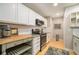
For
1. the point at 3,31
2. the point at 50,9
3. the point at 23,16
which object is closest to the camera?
the point at 50,9

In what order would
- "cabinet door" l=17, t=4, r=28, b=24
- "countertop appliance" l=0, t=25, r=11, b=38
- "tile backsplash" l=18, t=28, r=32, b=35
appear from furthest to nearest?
"tile backsplash" l=18, t=28, r=32, b=35, "cabinet door" l=17, t=4, r=28, b=24, "countertop appliance" l=0, t=25, r=11, b=38

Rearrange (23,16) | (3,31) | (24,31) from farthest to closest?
(24,31) < (23,16) < (3,31)

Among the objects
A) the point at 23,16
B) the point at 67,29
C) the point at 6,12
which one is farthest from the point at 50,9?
the point at 23,16

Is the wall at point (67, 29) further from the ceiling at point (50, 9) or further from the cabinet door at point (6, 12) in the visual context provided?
the cabinet door at point (6, 12)

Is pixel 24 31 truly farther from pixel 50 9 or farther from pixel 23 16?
pixel 50 9

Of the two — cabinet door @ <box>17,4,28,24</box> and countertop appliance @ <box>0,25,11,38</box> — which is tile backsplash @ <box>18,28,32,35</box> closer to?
cabinet door @ <box>17,4,28,24</box>

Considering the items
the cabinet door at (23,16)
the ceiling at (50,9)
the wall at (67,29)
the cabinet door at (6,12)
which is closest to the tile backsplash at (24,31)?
the cabinet door at (23,16)

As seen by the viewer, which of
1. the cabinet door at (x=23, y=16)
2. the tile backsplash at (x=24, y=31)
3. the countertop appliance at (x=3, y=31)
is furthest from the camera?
the tile backsplash at (x=24, y=31)

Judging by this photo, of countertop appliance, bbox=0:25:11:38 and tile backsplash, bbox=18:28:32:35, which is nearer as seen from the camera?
countertop appliance, bbox=0:25:11:38

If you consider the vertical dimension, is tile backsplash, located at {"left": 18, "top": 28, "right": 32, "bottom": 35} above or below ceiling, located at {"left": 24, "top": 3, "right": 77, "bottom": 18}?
below

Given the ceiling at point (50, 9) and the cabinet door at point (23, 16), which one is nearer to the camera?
the ceiling at point (50, 9)

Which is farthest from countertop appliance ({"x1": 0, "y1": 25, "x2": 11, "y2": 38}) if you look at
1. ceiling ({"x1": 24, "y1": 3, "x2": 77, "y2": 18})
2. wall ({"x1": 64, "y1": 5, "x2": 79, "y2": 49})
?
wall ({"x1": 64, "y1": 5, "x2": 79, "y2": 49})

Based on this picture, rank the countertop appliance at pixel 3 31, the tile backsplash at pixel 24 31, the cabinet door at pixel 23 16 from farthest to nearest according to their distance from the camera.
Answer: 1. the tile backsplash at pixel 24 31
2. the cabinet door at pixel 23 16
3. the countertop appliance at pixel 3 31

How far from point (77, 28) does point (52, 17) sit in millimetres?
555
